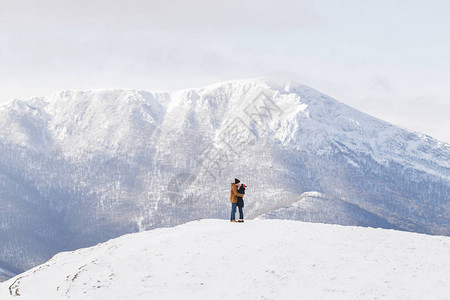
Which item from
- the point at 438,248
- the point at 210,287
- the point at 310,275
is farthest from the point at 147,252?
the point at 438,248

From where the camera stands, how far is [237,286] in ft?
113

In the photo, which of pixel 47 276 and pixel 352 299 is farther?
pixel 47 276

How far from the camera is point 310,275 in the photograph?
36.1 meters

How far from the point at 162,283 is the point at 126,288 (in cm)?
227

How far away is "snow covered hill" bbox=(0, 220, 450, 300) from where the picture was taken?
34.0 m

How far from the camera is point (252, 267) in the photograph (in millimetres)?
37125

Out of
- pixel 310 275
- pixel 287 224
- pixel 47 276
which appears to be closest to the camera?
pixel 310 275

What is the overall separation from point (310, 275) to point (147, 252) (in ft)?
40.5

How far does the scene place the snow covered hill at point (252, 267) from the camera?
34031 millimetres

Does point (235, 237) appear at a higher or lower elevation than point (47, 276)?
higher

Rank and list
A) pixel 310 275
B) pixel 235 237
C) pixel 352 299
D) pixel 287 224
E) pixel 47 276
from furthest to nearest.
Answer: pixel 287 224
pixel 235 237
pixel 47 276
pixel 310 275
pixel 352 299

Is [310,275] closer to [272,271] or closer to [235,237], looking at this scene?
[272,271]

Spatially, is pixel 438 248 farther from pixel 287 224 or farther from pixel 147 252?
pixel 147 252

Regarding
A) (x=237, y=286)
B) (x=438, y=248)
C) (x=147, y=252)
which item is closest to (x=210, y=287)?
(x=237, y=286)
